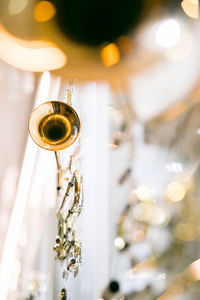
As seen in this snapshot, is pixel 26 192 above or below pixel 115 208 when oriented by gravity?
above

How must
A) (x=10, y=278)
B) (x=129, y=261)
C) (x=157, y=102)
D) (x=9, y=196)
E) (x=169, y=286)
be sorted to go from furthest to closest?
(x=9, y=196)
(x=10, y=278)
(x=129, y=261)
(x=157, y=102)
(x=169, y=286)

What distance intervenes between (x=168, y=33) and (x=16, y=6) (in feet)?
2.98

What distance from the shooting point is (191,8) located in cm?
170

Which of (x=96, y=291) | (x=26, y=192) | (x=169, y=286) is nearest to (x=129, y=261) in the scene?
(x=96, y=291)

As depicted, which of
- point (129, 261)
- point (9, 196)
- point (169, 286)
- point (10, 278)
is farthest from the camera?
point (9, 196)

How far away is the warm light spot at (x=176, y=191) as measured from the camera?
4.55 feet

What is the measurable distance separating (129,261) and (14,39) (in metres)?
1.51

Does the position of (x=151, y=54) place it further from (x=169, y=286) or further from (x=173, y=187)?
(x=169, y=286)

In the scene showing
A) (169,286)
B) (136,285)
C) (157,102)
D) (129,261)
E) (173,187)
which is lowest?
(169,286)

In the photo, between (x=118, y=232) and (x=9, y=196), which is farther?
(x=9, y=196)

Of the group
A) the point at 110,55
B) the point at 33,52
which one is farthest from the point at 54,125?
the point at 33,52

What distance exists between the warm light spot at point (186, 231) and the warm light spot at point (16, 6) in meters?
1.44

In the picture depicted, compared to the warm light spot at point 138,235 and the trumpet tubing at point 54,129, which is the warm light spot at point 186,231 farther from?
the trumpet tubing at point 54,129

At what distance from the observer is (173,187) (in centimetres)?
148
